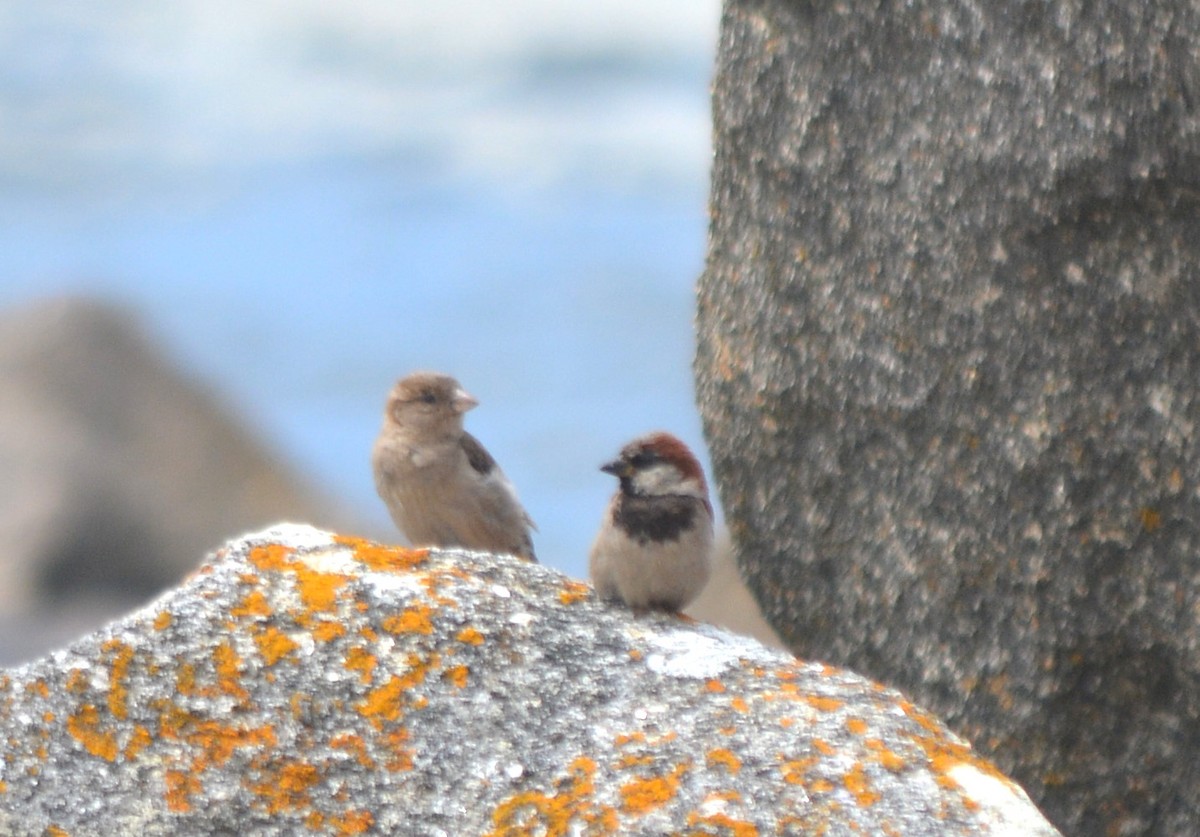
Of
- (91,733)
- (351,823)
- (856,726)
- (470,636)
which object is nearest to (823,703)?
(856,726)

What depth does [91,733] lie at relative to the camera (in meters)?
4.30

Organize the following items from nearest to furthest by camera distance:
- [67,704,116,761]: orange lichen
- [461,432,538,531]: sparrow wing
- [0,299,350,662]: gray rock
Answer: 1. [67,704,116,761]: orange lichen
2. [461,432,538,531]: sparrow wing
3. [0,299,350,662]: gray rock

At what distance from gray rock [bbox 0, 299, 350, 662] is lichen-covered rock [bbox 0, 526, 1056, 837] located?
23.0 feet

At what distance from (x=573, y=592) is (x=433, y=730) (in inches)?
34.5

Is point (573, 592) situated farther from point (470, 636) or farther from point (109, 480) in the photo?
point (109, 480)

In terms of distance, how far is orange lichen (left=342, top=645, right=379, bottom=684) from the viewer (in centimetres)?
439

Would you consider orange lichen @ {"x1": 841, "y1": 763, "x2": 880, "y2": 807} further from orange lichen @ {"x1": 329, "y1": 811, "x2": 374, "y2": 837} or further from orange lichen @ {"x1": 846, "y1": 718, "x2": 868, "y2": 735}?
orange lichen @ {"x1": 329, "y1": 811, "x2": 374, "y2": 837}

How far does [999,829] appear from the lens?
12.7 ft

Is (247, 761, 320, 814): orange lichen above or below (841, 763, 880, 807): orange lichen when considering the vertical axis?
above

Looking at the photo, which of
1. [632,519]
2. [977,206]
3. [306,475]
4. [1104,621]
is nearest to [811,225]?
[977,206]

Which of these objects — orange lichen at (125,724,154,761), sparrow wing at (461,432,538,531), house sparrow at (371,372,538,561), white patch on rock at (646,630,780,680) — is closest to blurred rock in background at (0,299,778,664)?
sparrow wing at (461,432,538,531)

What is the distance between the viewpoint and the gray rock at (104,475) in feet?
41.9

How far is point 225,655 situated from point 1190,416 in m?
2.78

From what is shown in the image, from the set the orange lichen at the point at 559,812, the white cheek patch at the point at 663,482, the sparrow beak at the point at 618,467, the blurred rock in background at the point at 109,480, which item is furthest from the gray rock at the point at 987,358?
the blurred rock in background at the point at 109,480
